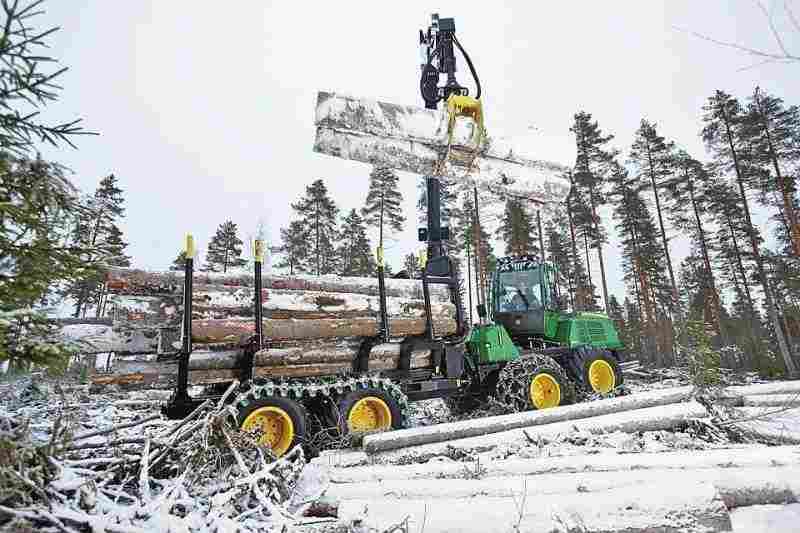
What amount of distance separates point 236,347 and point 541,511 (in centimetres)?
440

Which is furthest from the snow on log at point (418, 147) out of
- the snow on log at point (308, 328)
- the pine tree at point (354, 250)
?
the pine tree at point (354, 250)

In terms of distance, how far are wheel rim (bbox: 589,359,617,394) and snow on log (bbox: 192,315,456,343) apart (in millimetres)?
4035

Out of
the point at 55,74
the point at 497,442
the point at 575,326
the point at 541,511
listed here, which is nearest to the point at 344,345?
the point at 497,442

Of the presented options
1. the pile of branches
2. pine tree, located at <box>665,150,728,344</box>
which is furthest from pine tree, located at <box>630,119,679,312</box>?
the pile of branches

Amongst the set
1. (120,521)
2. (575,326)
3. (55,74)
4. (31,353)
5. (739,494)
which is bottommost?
(739,494)

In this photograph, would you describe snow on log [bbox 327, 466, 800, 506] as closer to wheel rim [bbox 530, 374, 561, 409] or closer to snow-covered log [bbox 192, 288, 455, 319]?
snow-covered log [bbox 192, 288, 455, 319]

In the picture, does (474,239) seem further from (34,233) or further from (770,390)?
(34,233)

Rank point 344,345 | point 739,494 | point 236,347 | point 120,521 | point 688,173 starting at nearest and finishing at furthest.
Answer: point 120,521
point 739,494
point 236,347
point 344,345
point 688,173

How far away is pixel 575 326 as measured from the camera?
8.86m

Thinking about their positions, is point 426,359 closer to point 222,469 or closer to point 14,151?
point 222,469

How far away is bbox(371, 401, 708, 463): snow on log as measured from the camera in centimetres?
510

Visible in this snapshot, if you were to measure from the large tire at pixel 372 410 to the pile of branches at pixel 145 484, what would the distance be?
7.56 ft

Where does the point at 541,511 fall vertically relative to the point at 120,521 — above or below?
below

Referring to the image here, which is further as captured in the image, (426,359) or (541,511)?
(426,359)
